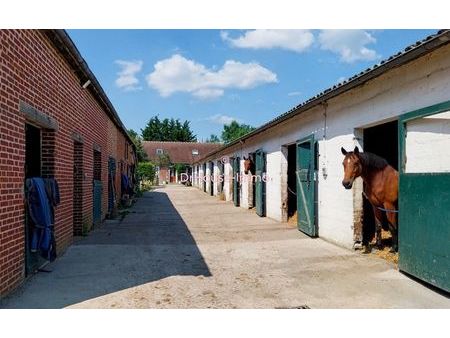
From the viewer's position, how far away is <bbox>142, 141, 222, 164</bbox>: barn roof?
63.0m

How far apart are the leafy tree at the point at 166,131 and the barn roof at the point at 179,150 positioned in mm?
15252

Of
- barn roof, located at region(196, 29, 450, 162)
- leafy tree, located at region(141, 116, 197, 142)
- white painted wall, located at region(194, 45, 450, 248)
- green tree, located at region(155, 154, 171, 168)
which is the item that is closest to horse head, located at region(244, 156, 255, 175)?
white painted wall, located at region(194, 45, 450, 248)

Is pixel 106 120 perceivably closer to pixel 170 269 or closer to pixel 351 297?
pixel 170 269

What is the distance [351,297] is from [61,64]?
5962 millimetres

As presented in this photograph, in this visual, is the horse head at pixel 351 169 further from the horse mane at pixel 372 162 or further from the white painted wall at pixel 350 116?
the white painted wall at pixel 350 116

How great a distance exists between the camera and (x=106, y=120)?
1354 centimetres

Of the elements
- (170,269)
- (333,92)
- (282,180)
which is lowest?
(170,269)

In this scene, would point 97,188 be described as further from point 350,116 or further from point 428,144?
point 428,144

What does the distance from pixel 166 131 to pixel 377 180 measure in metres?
76.4

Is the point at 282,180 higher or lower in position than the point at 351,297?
higher

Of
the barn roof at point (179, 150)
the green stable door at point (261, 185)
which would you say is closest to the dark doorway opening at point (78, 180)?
the green stable door at point (261, 185)

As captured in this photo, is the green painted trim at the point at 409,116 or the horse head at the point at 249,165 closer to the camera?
the green painted trim at the point at 409,116

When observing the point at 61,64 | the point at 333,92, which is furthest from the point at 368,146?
the point at 61,64

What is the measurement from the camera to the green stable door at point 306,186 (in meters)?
9.48
